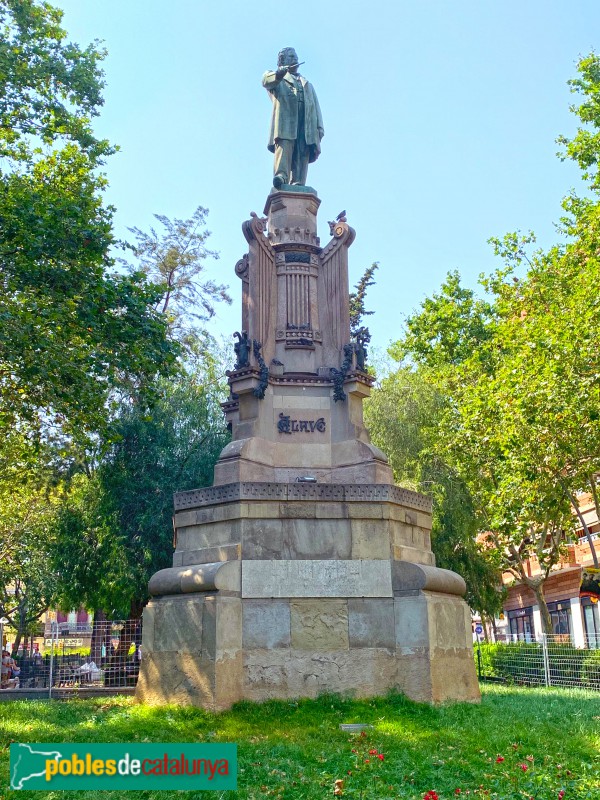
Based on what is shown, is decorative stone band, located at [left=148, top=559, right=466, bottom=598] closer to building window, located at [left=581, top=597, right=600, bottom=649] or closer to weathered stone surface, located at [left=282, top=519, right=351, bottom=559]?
weathered stone surface, located at [left=282, top=519, right=351, bottom=559]

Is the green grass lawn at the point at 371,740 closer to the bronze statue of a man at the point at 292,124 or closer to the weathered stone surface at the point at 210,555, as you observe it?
the weathered stone surface at the point at 210,555

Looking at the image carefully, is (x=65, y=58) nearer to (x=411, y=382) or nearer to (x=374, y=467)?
(x=374, y=467)

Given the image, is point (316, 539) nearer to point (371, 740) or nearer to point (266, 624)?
point (266, 624)

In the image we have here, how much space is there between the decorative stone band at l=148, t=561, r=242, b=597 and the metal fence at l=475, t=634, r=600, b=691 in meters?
11.2

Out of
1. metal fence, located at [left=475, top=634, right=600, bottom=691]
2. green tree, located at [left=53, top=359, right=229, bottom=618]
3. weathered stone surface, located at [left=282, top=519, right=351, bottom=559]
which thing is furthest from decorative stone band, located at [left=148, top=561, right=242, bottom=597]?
green tree, located at [left=53, top=359, right=229, bottom=618]

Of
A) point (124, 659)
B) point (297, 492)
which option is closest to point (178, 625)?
point (297, 492)

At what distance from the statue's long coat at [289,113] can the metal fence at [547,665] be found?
42.0ft

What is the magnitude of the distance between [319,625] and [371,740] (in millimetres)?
2693

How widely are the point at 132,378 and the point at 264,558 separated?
1593 cm

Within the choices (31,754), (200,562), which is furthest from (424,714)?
(31,754)

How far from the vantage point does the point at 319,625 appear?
12.2 meters

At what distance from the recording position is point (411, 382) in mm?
29703

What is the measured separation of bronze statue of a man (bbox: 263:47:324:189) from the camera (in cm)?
1670

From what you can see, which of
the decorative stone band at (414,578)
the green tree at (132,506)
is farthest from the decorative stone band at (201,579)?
the green tree at (132,506)
